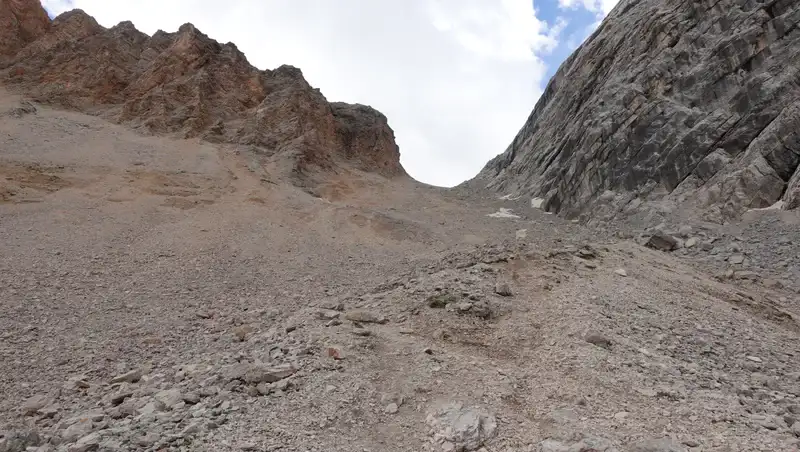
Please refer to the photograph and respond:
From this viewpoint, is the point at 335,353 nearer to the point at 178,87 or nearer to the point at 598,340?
the point at 598,340

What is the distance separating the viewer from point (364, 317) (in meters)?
9.59

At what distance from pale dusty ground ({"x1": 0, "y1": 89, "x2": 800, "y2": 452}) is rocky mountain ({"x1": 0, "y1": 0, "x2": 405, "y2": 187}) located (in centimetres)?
1646

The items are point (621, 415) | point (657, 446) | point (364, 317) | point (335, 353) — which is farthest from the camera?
point (364, 317)

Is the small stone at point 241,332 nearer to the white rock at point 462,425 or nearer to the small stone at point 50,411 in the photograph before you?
the small stone at point 50,411

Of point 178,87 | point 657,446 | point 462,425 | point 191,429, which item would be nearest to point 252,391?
point 191,429

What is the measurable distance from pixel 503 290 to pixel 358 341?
384 centimetres

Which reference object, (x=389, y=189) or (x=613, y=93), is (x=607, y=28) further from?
(x=389, y=189)

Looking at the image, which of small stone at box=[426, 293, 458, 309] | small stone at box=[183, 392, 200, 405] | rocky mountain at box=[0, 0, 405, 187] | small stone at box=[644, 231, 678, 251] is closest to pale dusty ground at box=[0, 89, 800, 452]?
small stone at box=[183, 392, 200, 405]

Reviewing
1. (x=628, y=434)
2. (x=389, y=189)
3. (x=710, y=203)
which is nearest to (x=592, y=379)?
(x=628, y=434)

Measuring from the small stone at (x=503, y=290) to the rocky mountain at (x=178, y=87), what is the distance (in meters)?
24.6

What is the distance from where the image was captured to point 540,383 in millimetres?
7180

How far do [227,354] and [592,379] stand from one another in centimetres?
585

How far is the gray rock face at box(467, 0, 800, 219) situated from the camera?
2142 centimetres

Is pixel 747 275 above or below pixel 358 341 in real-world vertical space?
above
